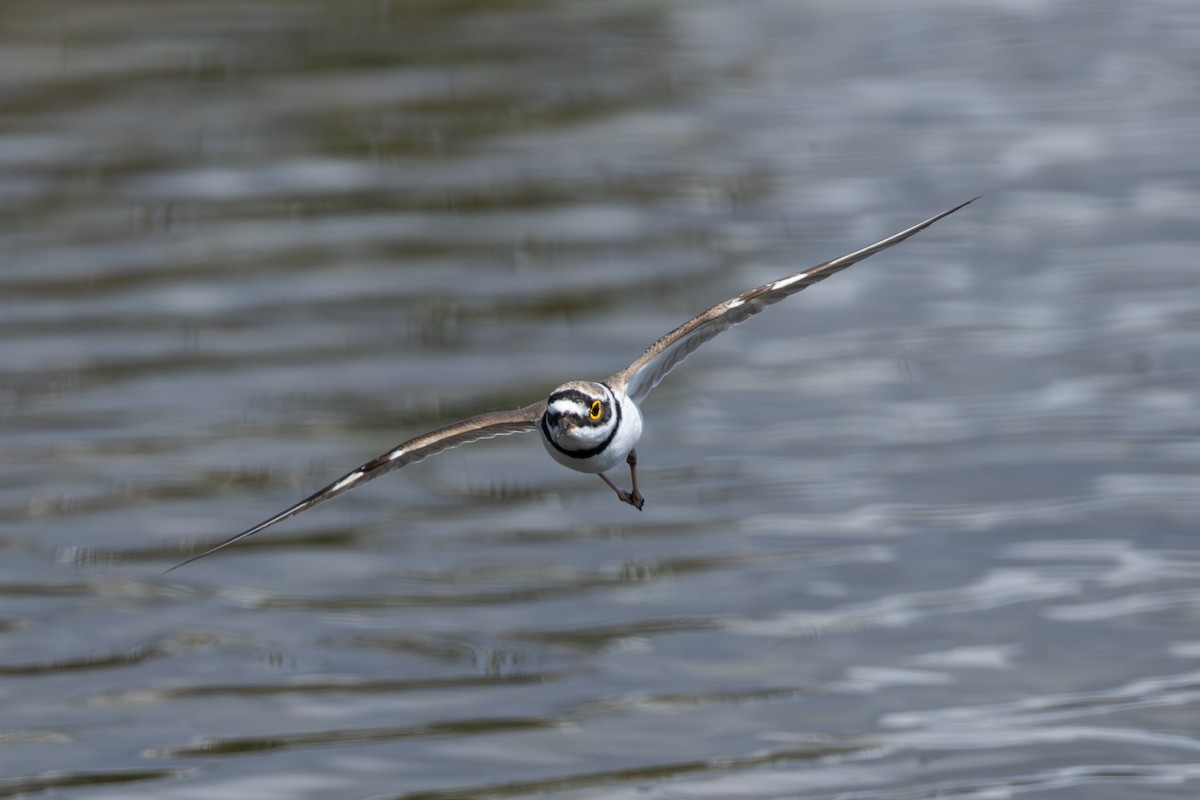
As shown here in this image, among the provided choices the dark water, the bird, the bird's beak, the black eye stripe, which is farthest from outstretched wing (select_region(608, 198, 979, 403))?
the dark water

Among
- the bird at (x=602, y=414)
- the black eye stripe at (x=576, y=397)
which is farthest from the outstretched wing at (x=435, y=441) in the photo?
the black eye stripe at (x=576, y=397)

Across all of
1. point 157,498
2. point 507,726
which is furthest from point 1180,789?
point 157,498

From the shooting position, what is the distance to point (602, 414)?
1071cm

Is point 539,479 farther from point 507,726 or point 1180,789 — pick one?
point 1180,789

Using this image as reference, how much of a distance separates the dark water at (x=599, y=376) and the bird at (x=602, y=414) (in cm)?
447

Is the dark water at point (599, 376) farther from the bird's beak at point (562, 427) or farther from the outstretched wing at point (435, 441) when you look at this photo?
the bird's beak at point (562, 427)

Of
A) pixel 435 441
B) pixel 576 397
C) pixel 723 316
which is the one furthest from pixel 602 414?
pixel 435 441

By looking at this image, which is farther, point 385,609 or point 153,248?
point 153,248

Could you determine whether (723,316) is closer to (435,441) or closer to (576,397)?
(576,397)

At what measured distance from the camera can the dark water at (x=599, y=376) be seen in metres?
16.2

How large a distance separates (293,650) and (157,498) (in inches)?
127

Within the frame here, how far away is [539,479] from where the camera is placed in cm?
2030

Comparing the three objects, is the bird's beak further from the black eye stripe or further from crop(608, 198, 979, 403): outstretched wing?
crop(608, 198, 979, 403): outstretched wing

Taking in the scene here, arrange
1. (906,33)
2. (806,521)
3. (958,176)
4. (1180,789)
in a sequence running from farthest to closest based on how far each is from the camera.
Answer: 1. (906,33)
2. (958,176)
3. (806,521)
4. (1180,789)
